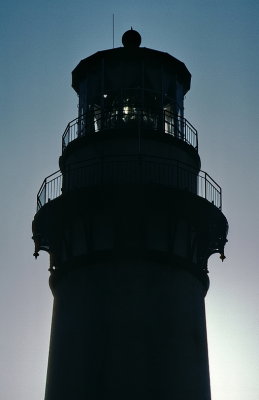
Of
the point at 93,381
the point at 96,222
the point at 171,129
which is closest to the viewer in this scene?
the point at 93,381

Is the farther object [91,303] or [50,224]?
[50,224]

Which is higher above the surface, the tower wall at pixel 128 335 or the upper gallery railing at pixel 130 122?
the upper gallery railing at pixel 130 122

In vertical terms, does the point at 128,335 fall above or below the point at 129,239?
below

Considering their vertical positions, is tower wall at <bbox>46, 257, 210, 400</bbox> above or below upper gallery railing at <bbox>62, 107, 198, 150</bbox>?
below

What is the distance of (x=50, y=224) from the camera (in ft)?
98.5

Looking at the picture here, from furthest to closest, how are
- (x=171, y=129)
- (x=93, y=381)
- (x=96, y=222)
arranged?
(x=171, y=129)
(x=96, y=222)
(x=93, y=381)

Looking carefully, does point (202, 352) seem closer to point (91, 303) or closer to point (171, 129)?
point (91, 303)

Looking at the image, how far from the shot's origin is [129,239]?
94.3 ft

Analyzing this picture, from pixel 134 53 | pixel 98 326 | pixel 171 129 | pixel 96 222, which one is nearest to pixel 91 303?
pixel 98 326

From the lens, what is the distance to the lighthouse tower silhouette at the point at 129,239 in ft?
89.4

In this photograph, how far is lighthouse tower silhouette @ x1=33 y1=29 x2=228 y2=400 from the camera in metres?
27.2

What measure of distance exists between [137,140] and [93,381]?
25.4 ft

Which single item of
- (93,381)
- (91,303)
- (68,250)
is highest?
(68,250)

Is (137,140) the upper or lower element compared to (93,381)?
upper
